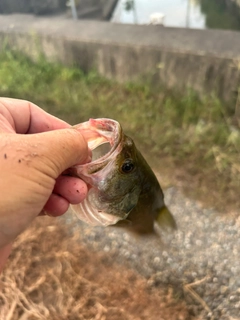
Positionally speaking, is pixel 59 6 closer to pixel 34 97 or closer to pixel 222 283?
pixel 34 97

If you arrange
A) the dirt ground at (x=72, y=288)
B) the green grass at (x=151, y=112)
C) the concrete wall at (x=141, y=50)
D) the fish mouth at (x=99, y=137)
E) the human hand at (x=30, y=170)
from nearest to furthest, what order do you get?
the human hand at (x=30, y=170)
the fish mouth at (x=99, y=137)
the dirt ground at (x=72, y=288)
the green grass at (x=151, y=112)
the concrete wall at (x=141, y=50)

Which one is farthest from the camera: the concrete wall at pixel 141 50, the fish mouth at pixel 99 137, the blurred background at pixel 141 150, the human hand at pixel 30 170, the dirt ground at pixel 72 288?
the concrete wall at pixel 141 50

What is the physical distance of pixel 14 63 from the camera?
15.3 ft

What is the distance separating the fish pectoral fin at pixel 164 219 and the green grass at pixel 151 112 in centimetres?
74

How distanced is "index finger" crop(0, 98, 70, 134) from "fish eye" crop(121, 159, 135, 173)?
437 mm

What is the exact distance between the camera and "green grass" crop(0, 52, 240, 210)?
3.27 m

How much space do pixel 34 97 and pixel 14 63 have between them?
68 cm

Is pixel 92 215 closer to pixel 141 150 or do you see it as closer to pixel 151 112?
pixel 141 150

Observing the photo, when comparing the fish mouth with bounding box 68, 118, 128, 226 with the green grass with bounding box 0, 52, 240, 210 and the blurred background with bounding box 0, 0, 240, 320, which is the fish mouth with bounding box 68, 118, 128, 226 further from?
the green grass with bounding box 0, 52, 240, 210

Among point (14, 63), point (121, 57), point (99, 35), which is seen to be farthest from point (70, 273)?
point (14, 63)

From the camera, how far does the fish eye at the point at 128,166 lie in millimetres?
1540

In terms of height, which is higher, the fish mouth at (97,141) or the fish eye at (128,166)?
the fish mouth at (97,141)

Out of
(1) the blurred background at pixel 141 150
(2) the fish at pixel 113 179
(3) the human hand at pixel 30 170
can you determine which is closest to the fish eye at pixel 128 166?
(2) the fish at pixel 113 179

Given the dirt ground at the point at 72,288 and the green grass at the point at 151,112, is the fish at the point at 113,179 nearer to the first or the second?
the dirt ground at the point at 72,288
